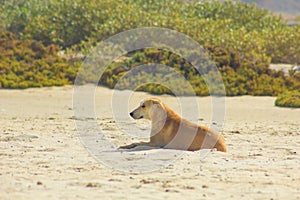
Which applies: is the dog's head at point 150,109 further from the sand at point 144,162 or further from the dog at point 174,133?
the sand at point 144,162

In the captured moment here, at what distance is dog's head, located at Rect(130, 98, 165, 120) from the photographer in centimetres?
983

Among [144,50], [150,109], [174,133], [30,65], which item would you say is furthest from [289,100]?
[30,65]

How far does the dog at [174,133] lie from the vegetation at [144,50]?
359 inches

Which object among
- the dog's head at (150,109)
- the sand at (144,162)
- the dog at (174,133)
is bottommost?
the sand at (144,162)

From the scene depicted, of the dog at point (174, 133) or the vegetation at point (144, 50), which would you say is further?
the vegetation at point (144, 50)

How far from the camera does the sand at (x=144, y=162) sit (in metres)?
6.79

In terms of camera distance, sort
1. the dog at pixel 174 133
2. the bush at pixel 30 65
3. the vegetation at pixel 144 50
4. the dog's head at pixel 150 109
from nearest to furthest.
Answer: the dog at pixel 174 133, the dog's head at pixel 150 109, the bush at pixel 30 65, the vegetation at pixel 144 50

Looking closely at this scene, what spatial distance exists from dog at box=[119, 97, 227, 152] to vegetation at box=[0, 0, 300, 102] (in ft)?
29.9

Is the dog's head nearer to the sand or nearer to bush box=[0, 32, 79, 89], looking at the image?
the sand

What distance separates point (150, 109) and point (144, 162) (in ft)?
5.51

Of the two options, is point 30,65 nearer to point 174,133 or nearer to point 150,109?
point 150,109

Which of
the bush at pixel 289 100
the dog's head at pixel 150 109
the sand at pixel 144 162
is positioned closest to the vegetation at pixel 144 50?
the bush at pixel 289 100

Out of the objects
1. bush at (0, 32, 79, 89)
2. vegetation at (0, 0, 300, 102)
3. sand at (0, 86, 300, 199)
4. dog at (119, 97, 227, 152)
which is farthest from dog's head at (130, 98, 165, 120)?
bush at (0, 32, 79, 89)

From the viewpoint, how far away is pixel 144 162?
8344mm
